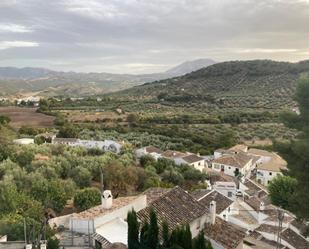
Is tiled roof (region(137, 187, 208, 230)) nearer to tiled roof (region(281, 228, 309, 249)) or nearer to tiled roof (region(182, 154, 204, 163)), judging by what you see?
tiled roof (region(281, 228, 309, 249))

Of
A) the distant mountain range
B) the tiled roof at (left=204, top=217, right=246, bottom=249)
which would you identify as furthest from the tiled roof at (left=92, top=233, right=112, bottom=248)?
the distant mountain range

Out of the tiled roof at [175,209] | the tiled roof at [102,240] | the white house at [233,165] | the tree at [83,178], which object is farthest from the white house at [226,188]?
the tiled roof at [102,240]

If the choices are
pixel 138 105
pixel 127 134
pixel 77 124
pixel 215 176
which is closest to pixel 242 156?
pixel 215 176

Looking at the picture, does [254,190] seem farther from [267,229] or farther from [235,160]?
[267,229]

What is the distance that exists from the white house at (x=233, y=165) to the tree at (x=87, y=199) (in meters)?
28.9

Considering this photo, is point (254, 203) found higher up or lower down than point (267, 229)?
lower down

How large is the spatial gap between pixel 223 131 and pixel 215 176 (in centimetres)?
2898

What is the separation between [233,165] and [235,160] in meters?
1.00

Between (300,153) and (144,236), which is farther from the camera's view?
(144,236)

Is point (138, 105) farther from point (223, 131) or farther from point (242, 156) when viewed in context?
point (242, 156)

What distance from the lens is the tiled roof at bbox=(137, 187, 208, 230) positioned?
2052 cm

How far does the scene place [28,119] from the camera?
82.1m

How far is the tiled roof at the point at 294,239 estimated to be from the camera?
27.8 metres

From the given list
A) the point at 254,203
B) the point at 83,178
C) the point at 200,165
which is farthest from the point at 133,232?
the point at 200,165
